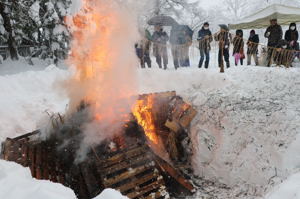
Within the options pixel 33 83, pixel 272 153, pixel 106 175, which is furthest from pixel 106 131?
pixel 33 83

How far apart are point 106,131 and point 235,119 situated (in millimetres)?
3441

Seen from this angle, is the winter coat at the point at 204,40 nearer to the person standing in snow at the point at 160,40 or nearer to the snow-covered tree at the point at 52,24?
the person standing in snow at the point at 160,40

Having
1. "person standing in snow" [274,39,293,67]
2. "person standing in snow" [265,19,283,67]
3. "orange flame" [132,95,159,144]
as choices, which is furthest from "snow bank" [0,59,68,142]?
"person standing in snow" [274,39,293,67]

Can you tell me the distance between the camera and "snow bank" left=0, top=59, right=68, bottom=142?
8.30 metres

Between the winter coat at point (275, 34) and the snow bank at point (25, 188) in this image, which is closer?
the snow bank at point (25, 188)

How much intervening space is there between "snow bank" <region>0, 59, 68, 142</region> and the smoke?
4.62 ft

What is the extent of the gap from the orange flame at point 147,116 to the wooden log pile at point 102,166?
4.21ft

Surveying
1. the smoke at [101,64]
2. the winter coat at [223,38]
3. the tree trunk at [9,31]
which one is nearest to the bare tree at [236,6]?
the tree trunk at [9,31]

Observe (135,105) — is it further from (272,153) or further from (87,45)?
(272,153)

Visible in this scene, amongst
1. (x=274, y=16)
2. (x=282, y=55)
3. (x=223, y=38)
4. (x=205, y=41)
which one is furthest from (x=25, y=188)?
(x=274, y=16)

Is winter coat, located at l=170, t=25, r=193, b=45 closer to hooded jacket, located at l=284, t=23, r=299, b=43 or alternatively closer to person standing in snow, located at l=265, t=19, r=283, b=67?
person standing in snow, located at l=265, t=19, r=283, b=67

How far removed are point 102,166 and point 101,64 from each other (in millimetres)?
3144

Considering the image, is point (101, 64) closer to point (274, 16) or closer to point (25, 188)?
point (25, 188)

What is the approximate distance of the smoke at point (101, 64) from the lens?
8.04 metres
